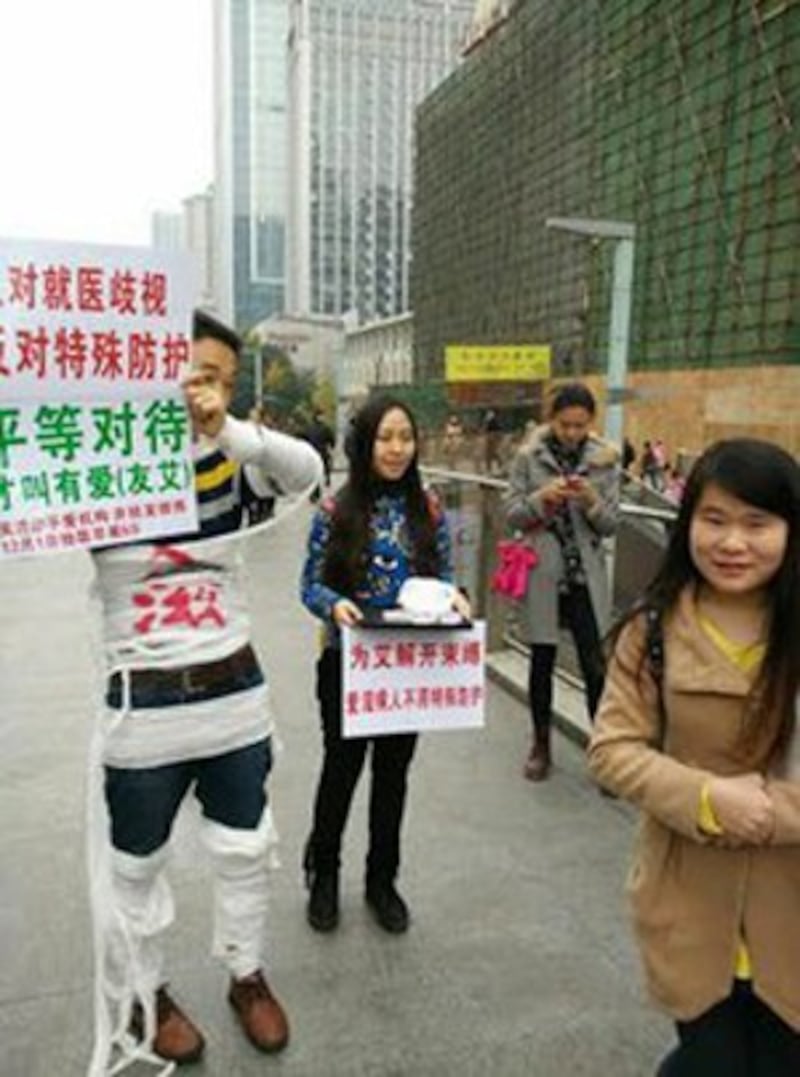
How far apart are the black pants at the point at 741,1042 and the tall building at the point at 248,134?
92.0m

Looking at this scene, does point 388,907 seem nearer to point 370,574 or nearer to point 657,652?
point 370,574

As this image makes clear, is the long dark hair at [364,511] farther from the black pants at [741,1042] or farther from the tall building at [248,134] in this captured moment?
the tall building at [248,134]

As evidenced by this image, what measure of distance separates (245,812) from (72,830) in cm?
163

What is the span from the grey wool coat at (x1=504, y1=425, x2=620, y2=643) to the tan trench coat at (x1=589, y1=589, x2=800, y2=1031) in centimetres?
232

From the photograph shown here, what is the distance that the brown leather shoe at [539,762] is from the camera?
4.38 meters

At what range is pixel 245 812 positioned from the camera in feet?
8.16

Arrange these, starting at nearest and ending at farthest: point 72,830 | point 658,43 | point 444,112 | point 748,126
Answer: point 72,830
point 748,126
point 658,43
point 444,112

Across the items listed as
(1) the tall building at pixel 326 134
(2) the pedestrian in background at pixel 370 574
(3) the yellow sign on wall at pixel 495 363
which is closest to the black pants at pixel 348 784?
(2) the pedestrian in background at pixel 370 574

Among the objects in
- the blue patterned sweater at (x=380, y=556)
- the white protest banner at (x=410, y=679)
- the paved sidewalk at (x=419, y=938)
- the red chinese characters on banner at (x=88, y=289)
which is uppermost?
the red chinese characters on banner at (x=88, y=289)

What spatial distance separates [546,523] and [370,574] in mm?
1333

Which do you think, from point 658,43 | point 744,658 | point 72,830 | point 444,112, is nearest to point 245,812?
point 744,658

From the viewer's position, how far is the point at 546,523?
4129 millimetres

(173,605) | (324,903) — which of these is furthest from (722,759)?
(324,903)

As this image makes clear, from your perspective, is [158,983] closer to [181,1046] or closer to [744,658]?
[181,1046]
